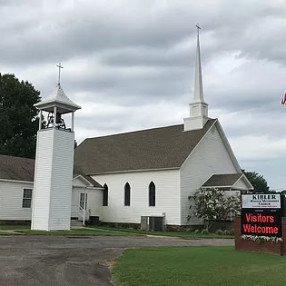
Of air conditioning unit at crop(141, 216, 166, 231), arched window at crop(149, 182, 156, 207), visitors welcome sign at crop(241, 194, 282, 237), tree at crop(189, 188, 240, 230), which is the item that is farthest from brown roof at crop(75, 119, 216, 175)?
visitors welcome sign at crop(241, 194, 282, 237)

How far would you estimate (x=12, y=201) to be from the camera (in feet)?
110

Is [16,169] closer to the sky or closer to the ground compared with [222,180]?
closer to the sky

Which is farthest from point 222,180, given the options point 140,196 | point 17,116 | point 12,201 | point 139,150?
point 17,116

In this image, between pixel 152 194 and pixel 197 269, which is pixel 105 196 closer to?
pixel 152 194

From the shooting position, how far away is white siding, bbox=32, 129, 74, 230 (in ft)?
Answer: 94.2

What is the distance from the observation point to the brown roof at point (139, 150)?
121 ft

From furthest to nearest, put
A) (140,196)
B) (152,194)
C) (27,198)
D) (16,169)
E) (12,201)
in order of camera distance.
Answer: (140,196) → (152,194) → (16,169) → (27,198) → (12,201)

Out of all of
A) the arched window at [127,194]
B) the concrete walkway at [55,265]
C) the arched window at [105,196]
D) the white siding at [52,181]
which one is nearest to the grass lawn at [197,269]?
the concrete walkway at [55,265]

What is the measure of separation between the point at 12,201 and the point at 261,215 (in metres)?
20.8

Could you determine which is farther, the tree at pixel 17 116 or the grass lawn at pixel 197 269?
the tree at pixel 17 116

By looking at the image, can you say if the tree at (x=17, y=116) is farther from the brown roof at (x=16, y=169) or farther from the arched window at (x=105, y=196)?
the arched window at (x=105, y=196)

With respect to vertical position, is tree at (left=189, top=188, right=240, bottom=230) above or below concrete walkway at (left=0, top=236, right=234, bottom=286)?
above

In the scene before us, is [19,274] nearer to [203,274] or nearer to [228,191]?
[203,274]

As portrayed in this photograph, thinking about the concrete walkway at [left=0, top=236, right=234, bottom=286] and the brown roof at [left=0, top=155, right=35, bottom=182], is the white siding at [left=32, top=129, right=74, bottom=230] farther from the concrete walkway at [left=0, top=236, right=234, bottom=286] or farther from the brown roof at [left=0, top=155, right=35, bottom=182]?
the concrete walkway at [left=0, top=236, right=234, bottom=286]
